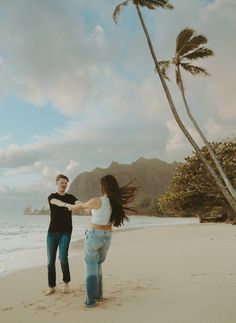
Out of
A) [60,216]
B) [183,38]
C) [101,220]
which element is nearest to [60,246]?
[60,216]

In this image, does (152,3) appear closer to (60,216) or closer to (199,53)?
(199,53)

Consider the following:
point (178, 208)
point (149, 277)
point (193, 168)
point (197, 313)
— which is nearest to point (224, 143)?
point (193, 168)

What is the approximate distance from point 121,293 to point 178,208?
108 feet

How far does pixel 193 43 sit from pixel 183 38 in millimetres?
522

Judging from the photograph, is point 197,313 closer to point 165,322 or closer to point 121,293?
point 165,322

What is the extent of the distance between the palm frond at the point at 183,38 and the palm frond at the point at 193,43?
3.9 inches

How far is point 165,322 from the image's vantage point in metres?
4.78

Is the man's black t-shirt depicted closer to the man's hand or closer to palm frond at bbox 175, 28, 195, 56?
the man's hand

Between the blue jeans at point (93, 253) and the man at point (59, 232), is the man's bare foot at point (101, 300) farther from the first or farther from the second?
the man at point (59, 232)

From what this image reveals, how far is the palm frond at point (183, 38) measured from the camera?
15.3m

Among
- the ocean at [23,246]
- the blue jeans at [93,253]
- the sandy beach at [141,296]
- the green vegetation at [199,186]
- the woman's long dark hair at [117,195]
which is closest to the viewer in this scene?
the sandy beach at [141,296]

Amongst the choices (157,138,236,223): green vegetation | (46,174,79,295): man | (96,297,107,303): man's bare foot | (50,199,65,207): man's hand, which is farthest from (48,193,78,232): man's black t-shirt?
(157,138,236,223): green vegetation

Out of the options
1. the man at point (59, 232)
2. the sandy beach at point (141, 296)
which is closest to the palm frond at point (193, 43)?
the sandy beach at point (141, 296)

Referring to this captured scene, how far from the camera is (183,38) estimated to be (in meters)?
15.6
